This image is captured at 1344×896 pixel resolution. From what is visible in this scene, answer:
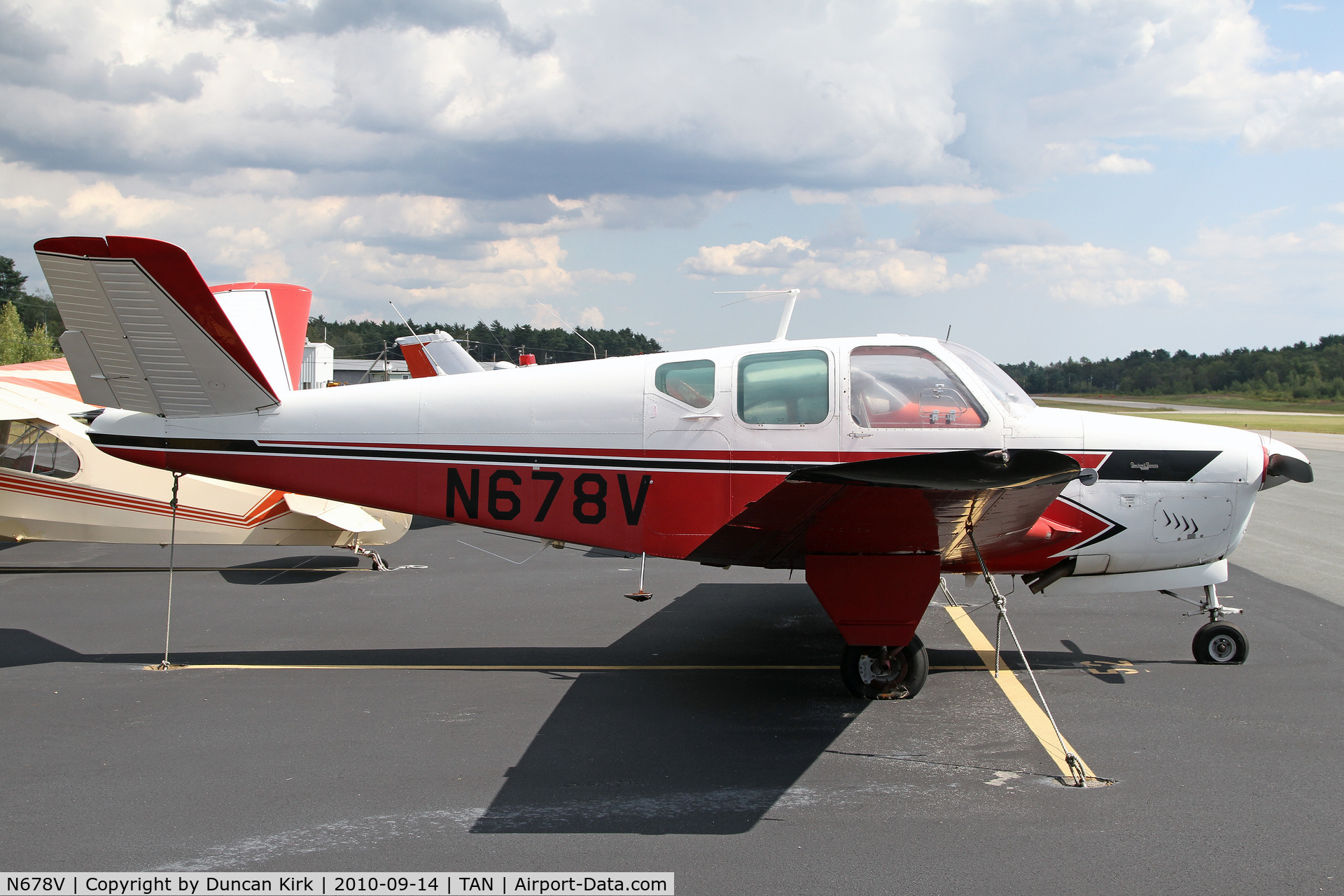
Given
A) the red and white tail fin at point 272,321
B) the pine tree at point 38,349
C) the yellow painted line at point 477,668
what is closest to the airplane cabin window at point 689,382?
the yellow painted line at point 477,668

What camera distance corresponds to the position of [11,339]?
174ft

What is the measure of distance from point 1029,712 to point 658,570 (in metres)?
5.16

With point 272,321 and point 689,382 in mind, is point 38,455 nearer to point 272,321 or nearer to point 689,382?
point 272,321

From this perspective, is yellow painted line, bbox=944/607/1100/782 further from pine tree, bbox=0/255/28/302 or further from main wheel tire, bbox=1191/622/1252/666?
pine tree, bbox=0/255/28/302

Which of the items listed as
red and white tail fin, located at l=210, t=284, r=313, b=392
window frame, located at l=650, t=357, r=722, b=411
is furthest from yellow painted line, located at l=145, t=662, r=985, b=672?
red and white tail fin, located at l=210, t=284, r=313, b=392

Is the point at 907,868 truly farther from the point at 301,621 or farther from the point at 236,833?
the point at 301,621

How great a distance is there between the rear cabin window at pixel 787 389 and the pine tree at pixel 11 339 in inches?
2427

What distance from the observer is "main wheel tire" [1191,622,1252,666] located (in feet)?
19.4

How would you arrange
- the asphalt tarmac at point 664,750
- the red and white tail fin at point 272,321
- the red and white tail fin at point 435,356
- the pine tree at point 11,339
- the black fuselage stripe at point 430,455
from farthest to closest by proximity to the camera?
the pine tree at point 11,339 < the red and white tail fin at point 435,356 < the red and white tail fin at point 272,321 < the black fuselage stripe at point 430,455 < the asphalt tarmac at point 664,750

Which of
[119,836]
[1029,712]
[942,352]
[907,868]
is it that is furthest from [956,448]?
[119,836]

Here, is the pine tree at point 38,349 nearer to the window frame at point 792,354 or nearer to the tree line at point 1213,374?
the window frame at point 792,354

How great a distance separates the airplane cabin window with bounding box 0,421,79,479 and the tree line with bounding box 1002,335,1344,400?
7882 cm

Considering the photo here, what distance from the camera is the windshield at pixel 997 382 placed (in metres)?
5.40

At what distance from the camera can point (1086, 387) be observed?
94.4m
